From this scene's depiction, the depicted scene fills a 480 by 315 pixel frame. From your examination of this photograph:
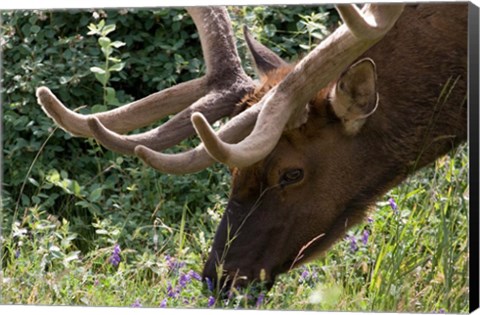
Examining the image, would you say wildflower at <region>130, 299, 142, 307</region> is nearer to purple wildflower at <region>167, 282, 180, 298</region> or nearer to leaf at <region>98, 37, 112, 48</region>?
purple wildflower at <region>167, 282, 180, 298</region>

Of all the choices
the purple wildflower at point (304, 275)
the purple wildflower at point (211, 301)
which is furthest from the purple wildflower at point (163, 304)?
the purple wildflower at point (304, 275)

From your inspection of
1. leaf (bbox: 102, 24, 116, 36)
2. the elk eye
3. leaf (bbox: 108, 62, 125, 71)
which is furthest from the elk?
leaf (bbox: 108, 62, 125, 71)

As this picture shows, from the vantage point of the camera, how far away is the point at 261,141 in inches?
195

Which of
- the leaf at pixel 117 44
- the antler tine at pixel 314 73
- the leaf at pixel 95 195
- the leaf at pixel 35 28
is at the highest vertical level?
the leaf at pixel 35 28

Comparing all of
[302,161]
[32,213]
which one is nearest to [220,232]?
[302,161]

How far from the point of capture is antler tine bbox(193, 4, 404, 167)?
16.1ft

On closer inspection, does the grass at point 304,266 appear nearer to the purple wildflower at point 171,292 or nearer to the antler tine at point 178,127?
the purple wildflower at point 171,292

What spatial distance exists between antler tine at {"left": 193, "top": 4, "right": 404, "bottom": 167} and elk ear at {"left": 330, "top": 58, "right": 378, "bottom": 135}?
39mm

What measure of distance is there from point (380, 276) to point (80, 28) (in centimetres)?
181

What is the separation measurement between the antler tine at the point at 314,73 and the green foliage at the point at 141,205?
0.50m

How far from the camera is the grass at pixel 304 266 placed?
210 inches

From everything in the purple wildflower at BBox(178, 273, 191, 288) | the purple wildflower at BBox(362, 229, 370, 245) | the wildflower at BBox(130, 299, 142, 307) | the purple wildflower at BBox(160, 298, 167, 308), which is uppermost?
the wildflower at BBox(130, 299, 142, 307)

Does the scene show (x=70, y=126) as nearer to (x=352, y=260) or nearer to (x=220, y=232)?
(x=220, y=232)

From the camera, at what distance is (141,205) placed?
6.56 meters
